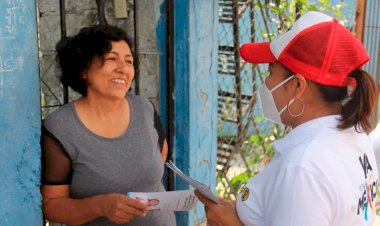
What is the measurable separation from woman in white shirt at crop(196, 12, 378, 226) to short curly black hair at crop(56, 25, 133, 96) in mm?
813

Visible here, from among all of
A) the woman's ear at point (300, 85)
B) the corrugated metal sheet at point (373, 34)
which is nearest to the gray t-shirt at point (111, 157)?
the woman's ear at point (300, 85)

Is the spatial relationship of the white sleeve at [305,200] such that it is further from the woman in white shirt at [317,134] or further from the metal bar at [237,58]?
the metal bar at [237,58]

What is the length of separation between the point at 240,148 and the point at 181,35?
152cm

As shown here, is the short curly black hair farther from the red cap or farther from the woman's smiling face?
the red cap

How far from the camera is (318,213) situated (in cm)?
131

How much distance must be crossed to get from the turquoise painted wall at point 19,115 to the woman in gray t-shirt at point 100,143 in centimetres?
7

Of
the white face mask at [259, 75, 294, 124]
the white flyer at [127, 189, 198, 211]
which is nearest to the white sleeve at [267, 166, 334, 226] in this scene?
the white face mask at [259, 75, 294, 124]

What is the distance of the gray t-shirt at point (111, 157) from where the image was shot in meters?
1.94

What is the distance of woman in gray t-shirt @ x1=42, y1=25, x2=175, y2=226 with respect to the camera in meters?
1.93

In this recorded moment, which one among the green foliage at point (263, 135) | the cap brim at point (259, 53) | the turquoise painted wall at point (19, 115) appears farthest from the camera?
the green foliage at point (263, 135)

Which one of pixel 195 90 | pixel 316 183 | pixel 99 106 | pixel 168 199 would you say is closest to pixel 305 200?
pixel 316 183

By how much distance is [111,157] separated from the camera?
201cm

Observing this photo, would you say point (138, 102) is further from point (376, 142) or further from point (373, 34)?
point (373, 34)

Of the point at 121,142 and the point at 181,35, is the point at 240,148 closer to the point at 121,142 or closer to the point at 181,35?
the point at 181,35
